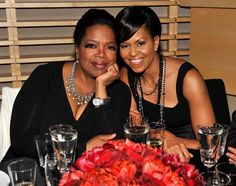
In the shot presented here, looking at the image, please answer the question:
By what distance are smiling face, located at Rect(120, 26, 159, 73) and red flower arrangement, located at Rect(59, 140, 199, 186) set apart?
127cm

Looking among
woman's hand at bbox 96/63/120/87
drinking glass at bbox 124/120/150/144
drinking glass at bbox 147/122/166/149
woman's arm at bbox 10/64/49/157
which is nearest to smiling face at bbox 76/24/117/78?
woman's hand at bbox 96/63/120/87

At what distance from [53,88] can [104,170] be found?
1.29m

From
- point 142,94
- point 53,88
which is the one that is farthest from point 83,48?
point 142,94

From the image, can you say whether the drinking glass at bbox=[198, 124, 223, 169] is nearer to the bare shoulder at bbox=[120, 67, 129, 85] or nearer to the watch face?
the watch face

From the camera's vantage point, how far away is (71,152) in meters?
1.16

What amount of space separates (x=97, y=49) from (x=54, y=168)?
92cm

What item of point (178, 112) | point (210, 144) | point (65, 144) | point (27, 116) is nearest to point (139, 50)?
point (178, 112)

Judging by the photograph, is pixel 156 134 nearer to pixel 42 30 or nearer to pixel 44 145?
pixel 44 145

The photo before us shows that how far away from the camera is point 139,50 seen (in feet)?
6.86

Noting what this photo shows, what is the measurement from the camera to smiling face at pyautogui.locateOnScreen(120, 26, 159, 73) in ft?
6.77

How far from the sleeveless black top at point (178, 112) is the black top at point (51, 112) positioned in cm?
30

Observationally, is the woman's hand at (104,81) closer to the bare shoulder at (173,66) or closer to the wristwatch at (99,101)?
the wristwatch at (99,101)

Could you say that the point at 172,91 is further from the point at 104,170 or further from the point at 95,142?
the point at 104,170

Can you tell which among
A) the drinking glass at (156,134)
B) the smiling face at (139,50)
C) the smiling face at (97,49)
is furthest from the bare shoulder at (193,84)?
the drinking glass at (156,134)
